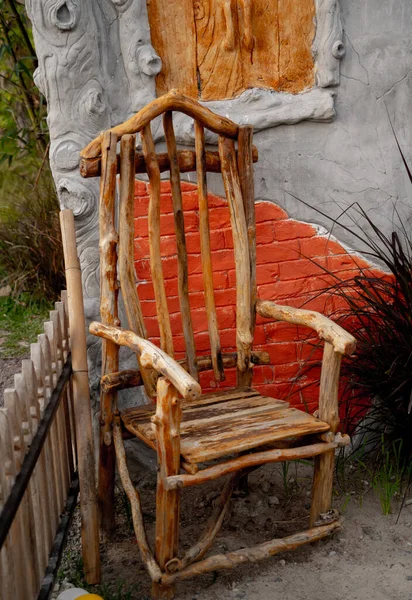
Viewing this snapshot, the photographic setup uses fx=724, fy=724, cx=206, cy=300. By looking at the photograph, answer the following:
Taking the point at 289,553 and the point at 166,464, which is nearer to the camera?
the point at 166,464

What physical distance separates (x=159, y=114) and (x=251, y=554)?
5.03ft

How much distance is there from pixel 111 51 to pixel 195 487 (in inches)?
72.3

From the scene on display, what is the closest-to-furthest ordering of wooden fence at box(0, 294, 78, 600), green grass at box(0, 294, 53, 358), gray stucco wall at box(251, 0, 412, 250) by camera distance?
wooden fence at box(0, 294, 78, 600)
gray stucco wall at box(251, 0, 412, 250)
green grass at box(0, 294, 53, 358)

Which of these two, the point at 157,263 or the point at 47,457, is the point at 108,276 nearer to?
the point at 157,263

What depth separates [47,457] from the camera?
2.27 m

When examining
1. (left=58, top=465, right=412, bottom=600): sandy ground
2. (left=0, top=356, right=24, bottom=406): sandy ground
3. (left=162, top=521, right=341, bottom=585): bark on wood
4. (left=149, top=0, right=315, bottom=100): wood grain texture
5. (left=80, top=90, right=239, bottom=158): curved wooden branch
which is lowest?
(left=58, top=465, right=412, bottom=600): sandy ground

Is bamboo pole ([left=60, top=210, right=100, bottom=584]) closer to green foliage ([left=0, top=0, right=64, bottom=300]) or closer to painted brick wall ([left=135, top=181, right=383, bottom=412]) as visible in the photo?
painted brick wall ([left=135, top=181, right=383, bottom=412])

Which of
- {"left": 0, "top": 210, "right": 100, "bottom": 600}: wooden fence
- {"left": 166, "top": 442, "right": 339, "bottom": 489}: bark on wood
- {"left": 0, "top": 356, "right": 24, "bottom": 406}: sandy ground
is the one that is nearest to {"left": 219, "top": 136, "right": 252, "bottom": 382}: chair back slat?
{"left": 166, "top": 442, "right": 339, "bottom": 489}: bark on wood

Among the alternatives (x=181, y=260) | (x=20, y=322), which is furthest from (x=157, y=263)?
(x=20, y=322)

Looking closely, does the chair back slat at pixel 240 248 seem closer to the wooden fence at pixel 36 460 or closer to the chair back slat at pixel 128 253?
the chair back slat at pixel 128 253

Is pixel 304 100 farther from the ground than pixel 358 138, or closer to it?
farther from the ground

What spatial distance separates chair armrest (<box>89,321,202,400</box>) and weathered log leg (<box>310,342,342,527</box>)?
1.94 feet

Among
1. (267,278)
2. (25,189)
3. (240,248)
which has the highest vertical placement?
(240,248)

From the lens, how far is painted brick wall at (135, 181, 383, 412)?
3006 millimetres
